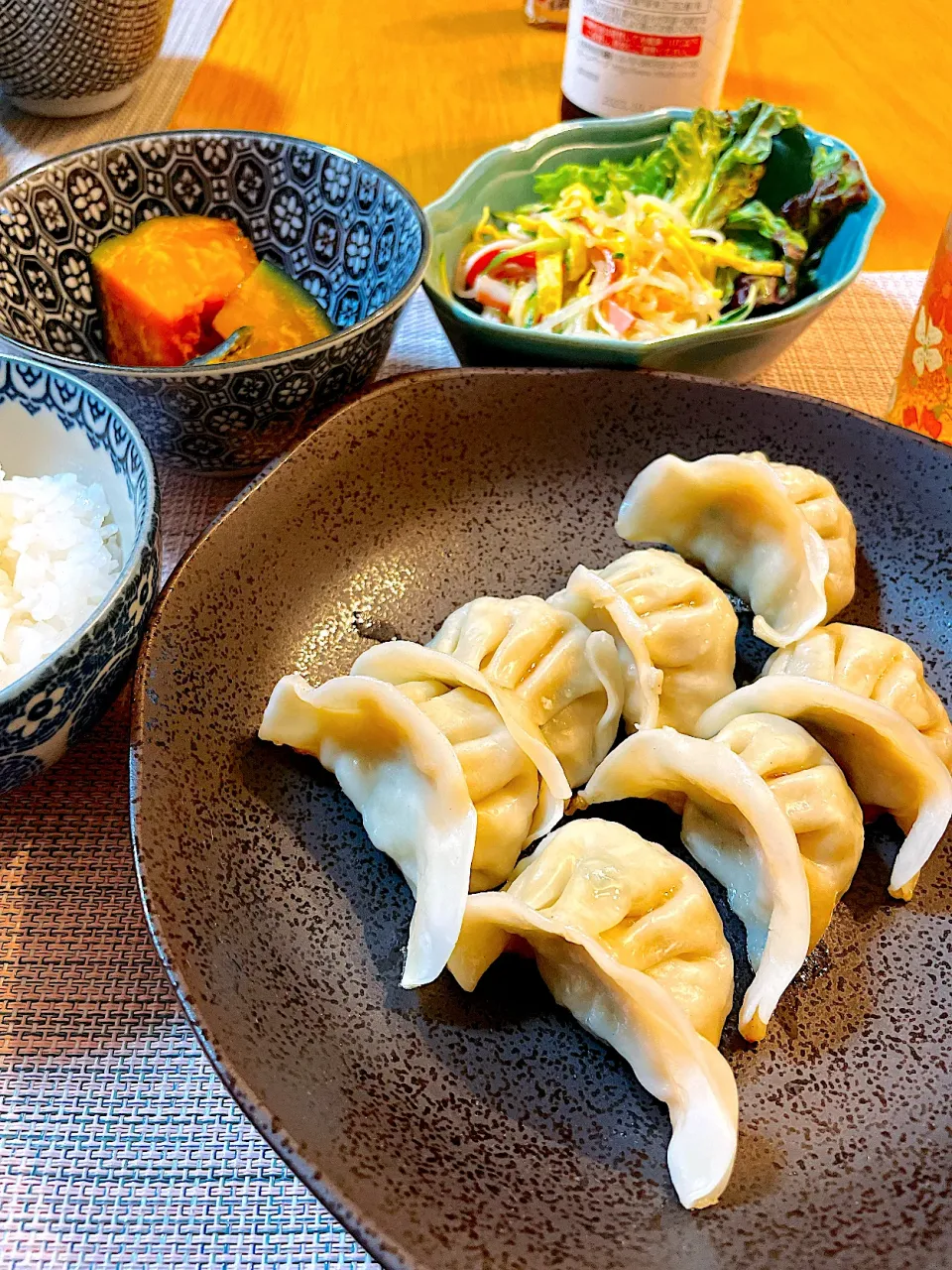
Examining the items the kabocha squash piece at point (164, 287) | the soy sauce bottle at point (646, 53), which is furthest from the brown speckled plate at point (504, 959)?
the soy sauce bottle at point (646, 53)

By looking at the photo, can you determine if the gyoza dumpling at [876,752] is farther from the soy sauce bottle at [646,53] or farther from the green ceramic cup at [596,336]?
the soy sauce bottle at [646,53]

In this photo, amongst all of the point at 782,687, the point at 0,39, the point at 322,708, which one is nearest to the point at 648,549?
the point at 782,687

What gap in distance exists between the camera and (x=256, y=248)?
1.93 metres

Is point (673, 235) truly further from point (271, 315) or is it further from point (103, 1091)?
point (103, 1091)

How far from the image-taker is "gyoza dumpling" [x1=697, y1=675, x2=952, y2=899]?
122cm

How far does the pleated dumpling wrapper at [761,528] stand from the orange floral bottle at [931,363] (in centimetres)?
28

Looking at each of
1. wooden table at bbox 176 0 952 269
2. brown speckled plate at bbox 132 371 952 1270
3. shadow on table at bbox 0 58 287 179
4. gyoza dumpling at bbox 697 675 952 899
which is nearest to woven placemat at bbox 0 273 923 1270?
brown speckled plate at bbox 132 371 952 1270

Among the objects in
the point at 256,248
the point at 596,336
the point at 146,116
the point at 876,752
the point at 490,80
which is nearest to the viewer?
the point at 876,752

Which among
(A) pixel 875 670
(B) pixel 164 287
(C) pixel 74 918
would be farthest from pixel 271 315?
(A) pixel 875 670

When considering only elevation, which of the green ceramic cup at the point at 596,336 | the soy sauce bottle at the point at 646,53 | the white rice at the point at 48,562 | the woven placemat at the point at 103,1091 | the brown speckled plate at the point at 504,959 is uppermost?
the soy sauce bottle at the point at 646,53

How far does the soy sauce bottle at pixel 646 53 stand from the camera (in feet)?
7.27

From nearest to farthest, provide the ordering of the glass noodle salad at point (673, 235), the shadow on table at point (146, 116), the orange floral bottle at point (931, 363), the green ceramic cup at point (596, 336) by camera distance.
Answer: the orange floral bottle at point (931, 363) < the green ceramic cup at point (596, 336) < the glass noodle salad at point (673, 235) < the shadow on table at point (146, 116)

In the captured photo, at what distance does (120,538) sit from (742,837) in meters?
0.93

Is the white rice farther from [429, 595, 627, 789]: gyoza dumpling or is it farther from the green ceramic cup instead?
the green ceramic cup
